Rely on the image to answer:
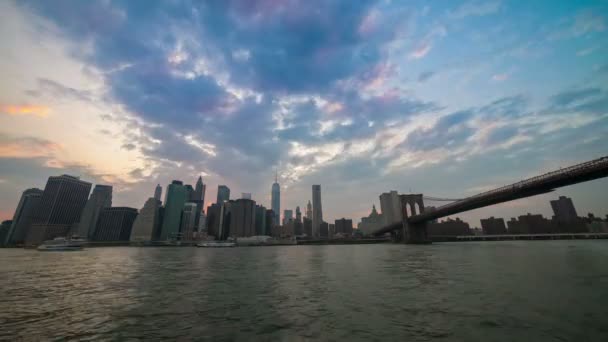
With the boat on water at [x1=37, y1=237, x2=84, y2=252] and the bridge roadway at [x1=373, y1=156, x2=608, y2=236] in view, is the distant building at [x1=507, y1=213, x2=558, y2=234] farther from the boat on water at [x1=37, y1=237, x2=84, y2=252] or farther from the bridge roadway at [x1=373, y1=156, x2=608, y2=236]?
the boat on water at [x1=37, y1=237, x2=84, y2=252]

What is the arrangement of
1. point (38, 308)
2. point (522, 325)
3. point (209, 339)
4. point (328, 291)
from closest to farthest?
point (209, 339), point (522, 325), point (38, 308), point (328, 291)

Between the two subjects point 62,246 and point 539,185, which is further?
point 62,246

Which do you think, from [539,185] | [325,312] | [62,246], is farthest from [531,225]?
[62,246]

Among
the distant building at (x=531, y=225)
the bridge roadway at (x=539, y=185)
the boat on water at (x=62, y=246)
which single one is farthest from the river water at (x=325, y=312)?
the distant building at (x=531, y=225)

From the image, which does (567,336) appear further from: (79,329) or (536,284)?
(79,329)

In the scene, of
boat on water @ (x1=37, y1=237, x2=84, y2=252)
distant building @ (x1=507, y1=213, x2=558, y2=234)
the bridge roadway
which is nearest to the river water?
the bridge roadway

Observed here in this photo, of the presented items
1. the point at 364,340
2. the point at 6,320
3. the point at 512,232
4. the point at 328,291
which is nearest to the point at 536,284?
the point at 328,291

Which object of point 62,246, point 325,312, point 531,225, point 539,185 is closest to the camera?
point 325,312

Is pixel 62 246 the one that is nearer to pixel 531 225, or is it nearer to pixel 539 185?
pixel 539 185

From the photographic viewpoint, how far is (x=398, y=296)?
45.2ft

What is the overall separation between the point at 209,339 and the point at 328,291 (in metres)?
9.08

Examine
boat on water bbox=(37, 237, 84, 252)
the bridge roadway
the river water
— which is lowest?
the river water

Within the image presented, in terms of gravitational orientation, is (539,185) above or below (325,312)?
above

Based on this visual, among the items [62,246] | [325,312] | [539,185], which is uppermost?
[539,185]
